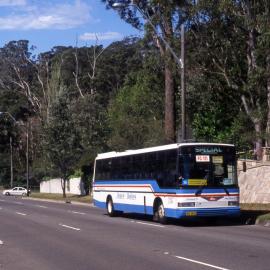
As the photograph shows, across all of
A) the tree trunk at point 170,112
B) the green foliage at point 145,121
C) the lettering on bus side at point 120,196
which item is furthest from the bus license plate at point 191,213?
the green foliage at point 145,121

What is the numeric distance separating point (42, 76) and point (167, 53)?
57.1 m

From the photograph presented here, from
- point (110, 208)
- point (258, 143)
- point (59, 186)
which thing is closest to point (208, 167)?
point (110, 208)

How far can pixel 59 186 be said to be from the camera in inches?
2916

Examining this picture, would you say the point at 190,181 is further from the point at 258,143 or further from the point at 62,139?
the point at 62,139

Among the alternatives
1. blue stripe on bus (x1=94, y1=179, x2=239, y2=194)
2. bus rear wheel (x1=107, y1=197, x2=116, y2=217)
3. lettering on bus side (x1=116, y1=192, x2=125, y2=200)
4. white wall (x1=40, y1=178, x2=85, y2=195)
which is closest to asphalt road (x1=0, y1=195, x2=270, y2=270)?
blue stripe on bus (x1=94, y1=179, x2=239, y2=194)

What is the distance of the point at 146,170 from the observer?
25.2 meters

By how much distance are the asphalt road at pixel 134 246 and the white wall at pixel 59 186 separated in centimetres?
4012

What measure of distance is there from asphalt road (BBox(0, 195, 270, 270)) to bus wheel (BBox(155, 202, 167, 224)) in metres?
0.54

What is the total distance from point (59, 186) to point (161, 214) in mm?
51116

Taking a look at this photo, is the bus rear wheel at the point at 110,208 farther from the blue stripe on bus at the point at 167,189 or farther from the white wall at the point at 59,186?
the white wall at the point at 59,186

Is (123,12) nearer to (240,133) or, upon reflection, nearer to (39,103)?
(240,133)

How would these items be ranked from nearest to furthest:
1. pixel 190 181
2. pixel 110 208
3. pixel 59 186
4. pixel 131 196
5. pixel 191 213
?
pixel 191 213, pixel 190 181, pixel 131 196, pixel 110 208, pixel 59 186

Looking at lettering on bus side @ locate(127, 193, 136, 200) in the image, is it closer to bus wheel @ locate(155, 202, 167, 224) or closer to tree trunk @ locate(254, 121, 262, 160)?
bus wheel @ locate(155, 202, 167, 224)

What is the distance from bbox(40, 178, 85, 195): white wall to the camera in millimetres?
64125
